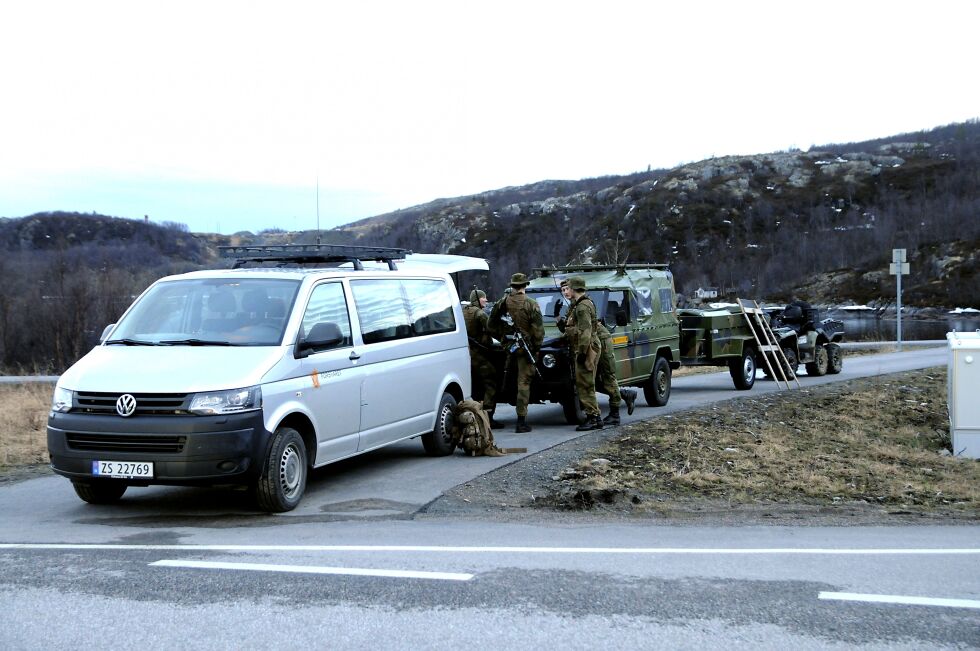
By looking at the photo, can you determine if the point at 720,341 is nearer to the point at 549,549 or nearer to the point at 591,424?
the point at 591,424

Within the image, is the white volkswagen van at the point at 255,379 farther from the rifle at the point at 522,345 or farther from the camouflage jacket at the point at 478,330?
the camouflage jacket at the point at 478,330

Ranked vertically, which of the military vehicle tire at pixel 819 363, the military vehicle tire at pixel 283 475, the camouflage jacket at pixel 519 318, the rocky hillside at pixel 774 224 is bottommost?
the military vehicle tire at pixel 819 363

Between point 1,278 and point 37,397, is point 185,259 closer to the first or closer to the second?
point 1,278

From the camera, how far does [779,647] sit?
4.63m

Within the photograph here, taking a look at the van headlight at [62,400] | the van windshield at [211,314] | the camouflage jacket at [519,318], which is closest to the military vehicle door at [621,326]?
the camouflage jacket at [519,318]

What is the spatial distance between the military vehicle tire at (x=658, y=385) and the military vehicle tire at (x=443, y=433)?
552 cm

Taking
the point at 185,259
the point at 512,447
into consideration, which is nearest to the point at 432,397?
the point at 512,447

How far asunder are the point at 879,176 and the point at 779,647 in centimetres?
13790

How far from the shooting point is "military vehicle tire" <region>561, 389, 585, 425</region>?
1406 cm

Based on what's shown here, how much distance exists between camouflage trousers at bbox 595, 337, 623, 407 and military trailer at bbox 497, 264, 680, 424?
41cm

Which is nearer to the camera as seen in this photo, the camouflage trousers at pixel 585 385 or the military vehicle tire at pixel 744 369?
the camouflage trousers at pixel 585 385

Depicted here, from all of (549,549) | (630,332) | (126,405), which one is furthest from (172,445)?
(630,332)

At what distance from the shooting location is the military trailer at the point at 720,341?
18422 mm

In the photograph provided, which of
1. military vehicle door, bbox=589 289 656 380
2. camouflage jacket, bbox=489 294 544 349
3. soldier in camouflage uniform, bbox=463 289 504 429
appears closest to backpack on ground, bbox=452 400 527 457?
camouflage jacket, bbox=489 294 544 349
